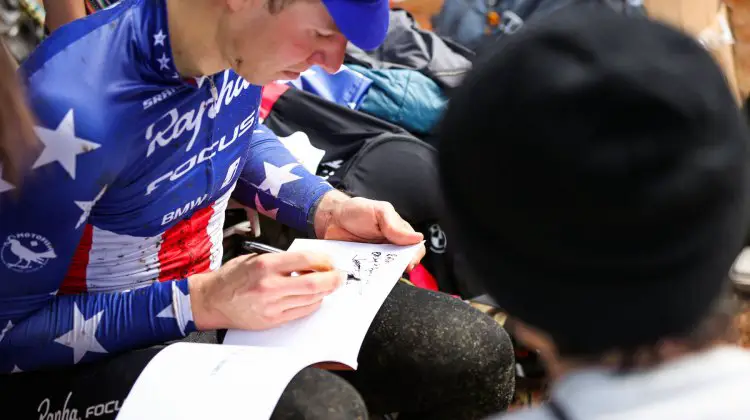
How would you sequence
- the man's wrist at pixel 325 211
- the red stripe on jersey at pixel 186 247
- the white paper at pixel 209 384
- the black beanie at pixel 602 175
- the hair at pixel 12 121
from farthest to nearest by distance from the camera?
the man's wrist at pixel 325 211
the red stripe on jersey at pixel 186 247
the white paper at pixel 209 384
the hair at pixel 12 121
the black beanie at pixel 602 175

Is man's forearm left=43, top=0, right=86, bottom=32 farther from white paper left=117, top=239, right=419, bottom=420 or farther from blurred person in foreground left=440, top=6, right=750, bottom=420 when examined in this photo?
blurred person in foreground left=440, top=6, right=750, bottom=420

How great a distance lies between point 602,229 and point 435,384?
23.5 inches

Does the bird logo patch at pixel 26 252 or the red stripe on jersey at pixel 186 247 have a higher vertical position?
the bird logo patch at pixel 26 252

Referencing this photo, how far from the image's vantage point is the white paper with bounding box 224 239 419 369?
2.99ft

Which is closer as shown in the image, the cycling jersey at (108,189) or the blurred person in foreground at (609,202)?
the blurred person in foreground at (609,202)

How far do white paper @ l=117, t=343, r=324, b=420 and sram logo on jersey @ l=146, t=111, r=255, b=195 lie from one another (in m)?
0.21

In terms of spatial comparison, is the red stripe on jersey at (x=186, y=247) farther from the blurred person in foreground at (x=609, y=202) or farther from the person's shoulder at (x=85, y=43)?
the blurred person in foreground at (x=609, y=202)

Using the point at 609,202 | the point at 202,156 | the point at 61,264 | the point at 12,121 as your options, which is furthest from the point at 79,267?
the point at 609,202

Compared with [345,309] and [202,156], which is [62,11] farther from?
[345,309]

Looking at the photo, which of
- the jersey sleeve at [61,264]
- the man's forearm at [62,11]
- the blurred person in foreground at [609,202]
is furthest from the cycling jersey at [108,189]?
the man's forearm at [62,11]

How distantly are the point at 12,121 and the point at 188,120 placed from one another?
289 mm

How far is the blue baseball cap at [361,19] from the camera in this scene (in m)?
0.85

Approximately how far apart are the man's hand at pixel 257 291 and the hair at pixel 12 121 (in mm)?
261

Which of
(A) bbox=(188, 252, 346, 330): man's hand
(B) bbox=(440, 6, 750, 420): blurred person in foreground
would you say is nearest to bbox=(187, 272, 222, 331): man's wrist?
(A) bbox=(188, 252, 346, 330): man's hand
